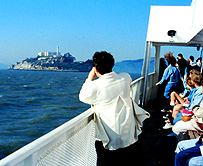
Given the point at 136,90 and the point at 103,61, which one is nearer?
the point at 103,61

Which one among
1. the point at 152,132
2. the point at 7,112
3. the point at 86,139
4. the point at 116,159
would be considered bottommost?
the point at 7,112

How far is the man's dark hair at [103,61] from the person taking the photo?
112 inches

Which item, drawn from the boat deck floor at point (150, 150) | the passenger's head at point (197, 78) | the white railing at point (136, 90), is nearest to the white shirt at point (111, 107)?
the boat deck floor at point (150, 150)

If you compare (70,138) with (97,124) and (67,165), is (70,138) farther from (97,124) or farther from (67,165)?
(97,124)

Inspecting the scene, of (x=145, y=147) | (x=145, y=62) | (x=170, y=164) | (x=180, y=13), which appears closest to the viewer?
(x=170, y=164)

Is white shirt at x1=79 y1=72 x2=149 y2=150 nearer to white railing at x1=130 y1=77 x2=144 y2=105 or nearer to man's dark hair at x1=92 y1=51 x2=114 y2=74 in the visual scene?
man's dark hair at x1=92 y1=51 x2=114 y2=74

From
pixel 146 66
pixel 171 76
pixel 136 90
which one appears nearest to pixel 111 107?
pixel 136 90

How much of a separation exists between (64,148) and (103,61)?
2.88ft

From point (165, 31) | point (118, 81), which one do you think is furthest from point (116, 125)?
point (165, 31)

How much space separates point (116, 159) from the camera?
297cm

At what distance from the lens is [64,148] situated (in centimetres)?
238

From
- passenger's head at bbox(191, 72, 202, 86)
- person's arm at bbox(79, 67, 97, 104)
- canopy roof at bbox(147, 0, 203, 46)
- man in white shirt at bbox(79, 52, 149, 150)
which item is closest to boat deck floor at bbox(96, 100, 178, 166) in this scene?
man in white shirt at bbox(79, 52, 149, 150)

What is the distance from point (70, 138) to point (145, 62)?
282 inches

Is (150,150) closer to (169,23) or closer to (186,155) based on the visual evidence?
(186,155)
